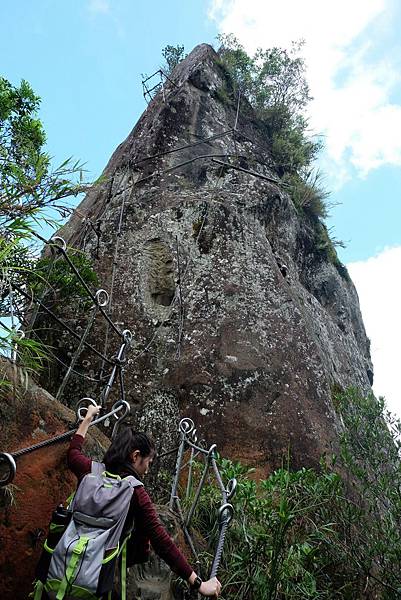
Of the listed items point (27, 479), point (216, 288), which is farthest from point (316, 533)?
point (216, 288)

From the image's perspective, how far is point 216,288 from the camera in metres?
7.95

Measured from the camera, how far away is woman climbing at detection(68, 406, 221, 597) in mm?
2381

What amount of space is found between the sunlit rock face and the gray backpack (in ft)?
1.54

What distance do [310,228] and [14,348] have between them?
10.5 meters

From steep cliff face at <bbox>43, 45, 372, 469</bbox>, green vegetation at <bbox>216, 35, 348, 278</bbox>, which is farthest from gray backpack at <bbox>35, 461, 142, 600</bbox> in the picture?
green vegetation at <bbox>216, 35, 348, 278</bbox>

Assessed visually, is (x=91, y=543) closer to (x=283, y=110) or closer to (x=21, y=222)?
(x=21, y=222)

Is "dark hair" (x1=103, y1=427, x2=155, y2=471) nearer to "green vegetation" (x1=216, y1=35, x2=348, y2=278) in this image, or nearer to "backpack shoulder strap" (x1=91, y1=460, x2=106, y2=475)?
"backpack shoulder strap" (x1=91, y1=460, x2=106, y2=475)

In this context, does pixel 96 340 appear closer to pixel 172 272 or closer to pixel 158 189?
pixel 172 272

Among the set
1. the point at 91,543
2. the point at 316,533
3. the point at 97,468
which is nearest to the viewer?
the point at 91,543

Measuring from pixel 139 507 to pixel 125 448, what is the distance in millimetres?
343

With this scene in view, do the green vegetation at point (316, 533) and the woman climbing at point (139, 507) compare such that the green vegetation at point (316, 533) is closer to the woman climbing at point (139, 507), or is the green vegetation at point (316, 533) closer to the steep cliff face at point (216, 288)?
the woman climbing at point (139, 507)

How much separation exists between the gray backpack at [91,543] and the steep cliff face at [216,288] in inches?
157

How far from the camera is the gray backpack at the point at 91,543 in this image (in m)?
2.11

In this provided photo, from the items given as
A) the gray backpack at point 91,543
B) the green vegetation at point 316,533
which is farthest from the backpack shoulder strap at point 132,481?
the green vegetation at point 316,533
